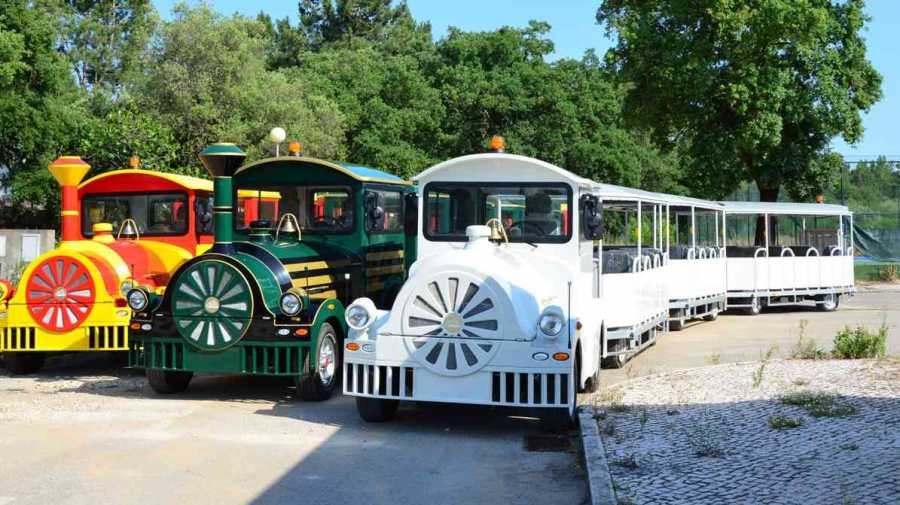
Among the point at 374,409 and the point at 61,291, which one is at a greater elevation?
the point at 61,291

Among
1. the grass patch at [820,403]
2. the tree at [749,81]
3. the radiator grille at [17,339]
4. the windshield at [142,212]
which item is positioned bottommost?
the grass patch at [820,403]

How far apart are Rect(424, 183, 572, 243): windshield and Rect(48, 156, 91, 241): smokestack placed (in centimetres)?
487

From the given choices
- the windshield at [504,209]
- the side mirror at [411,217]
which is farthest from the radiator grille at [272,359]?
the windshield at [504,209]

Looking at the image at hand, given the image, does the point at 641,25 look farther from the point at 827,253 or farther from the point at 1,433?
the point at 1,433

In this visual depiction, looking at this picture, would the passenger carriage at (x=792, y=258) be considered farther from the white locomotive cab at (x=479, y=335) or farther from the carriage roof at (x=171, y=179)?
the white locomotive cab at (x=479, y=335)

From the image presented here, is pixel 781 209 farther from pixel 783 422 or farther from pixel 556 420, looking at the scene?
pixel 556 420

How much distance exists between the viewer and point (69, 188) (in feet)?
41.8

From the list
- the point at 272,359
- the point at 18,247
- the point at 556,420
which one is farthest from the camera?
the point at 18,247

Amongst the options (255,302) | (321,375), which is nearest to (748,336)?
(321,375)

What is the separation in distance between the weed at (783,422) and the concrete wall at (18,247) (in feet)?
46.8

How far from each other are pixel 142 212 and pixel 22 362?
A: 2.43 metres

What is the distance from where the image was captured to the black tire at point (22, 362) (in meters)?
12.6

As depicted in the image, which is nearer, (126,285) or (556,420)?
(556,420)

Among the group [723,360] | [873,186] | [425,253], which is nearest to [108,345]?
[425,253]
